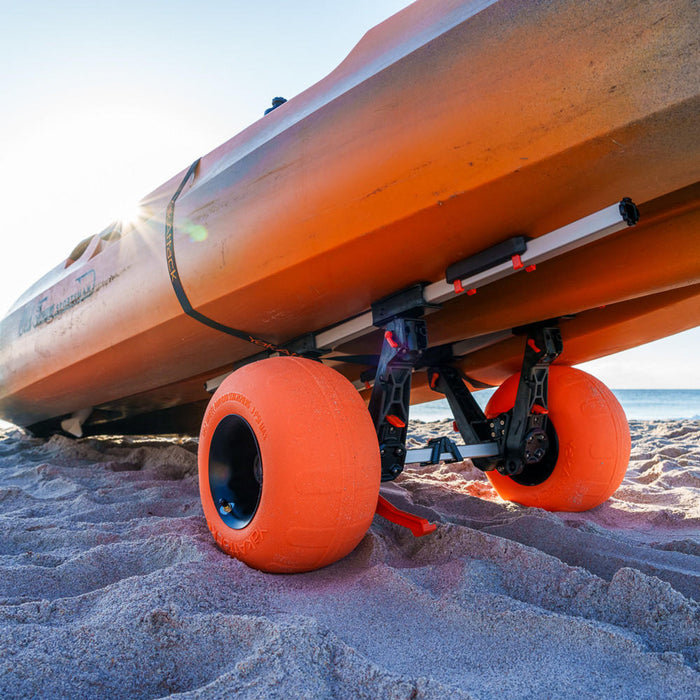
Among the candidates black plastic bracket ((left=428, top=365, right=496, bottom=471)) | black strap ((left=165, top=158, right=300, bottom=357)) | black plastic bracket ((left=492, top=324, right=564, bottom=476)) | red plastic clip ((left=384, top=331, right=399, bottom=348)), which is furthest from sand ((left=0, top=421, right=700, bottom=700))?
black strap ((left=165, top=158, right=300, bottom=357))

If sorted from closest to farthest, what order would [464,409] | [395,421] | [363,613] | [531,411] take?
[363,613]
[395,421]
[531,411]
[464,409]

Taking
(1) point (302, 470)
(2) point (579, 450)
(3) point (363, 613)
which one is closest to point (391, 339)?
(1) point (302, 470)

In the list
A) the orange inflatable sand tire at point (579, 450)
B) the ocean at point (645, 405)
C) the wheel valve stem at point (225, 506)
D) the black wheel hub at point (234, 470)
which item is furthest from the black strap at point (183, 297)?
the ocean at point (645, 405)

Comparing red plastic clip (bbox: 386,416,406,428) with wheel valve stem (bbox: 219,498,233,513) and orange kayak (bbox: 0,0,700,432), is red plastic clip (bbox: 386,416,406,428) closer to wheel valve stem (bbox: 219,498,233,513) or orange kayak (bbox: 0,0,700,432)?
orange kayak (bbox: 0,0,700,432)

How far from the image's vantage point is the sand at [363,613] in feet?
3.17

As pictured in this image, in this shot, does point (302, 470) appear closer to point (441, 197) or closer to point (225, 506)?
point (225, 506)

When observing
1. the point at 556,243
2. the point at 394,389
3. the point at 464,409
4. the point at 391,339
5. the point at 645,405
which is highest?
the point at 556,243

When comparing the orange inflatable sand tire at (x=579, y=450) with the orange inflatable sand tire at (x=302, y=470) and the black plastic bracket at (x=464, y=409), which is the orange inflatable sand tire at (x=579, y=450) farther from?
the orange inflatable sand tire at (x=302, y=470)

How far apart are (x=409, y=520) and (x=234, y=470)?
740 millimetres

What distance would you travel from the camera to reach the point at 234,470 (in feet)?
6.57

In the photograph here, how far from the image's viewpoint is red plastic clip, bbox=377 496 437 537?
5.94 ft

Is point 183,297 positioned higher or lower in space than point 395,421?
higher

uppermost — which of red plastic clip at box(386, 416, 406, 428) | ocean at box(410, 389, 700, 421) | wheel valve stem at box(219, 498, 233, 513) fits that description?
red plastic clip at box(386, 416, 406, 428)

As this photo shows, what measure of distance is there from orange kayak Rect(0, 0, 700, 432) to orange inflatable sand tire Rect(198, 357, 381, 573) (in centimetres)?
46
